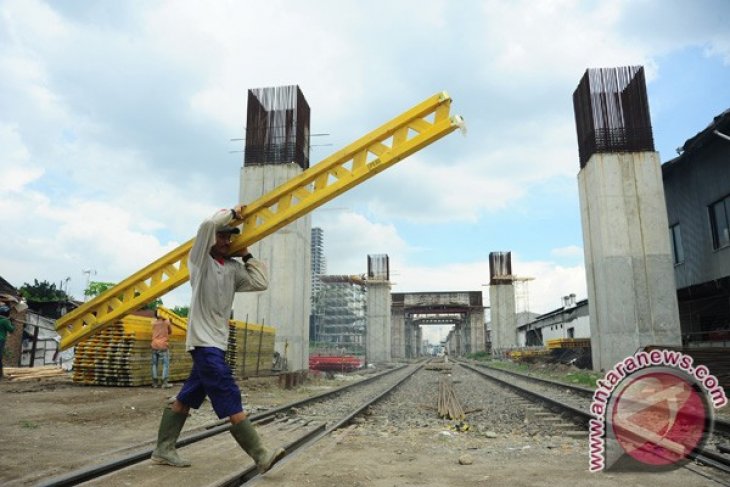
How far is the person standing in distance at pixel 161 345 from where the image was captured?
9.83 m

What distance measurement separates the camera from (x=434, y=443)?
5133 mm

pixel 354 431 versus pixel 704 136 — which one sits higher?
pixel 704 136

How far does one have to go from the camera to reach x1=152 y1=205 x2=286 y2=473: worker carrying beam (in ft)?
A: 10.6

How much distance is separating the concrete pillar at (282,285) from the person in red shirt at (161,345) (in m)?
6.85

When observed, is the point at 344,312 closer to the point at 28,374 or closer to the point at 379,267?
the point at 379,267

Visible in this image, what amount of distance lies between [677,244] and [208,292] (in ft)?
67.1

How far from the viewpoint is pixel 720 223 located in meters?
16.0

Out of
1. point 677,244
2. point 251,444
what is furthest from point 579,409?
point 677,244

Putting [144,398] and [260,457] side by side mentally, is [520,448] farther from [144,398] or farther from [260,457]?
[144,398]

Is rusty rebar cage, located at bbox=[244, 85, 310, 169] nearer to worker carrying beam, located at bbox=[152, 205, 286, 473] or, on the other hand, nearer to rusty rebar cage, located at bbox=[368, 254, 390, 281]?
worker carrying beam, located at bbox=[152, 205, 286, 473]

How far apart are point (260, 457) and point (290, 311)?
560 inches

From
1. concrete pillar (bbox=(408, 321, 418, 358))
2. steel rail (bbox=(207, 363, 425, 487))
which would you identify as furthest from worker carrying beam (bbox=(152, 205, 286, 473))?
concrete pillar (bbox=(408, 321, 418, 358))

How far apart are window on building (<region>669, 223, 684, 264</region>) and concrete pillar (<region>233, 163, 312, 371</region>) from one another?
46.6 ft

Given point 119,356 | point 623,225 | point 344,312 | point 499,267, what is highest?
point 499,267
